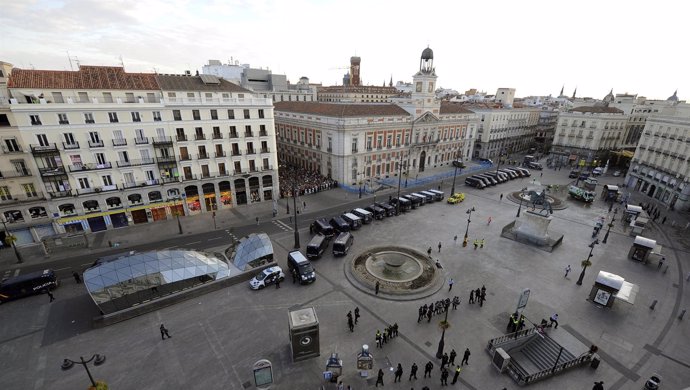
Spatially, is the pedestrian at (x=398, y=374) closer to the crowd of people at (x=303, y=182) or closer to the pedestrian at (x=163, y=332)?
the pedestrian at (x=163, y=332)

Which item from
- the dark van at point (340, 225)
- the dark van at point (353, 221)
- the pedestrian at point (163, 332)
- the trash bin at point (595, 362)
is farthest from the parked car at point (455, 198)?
the pedestrian at point (163, 332)

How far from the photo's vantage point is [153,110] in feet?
117

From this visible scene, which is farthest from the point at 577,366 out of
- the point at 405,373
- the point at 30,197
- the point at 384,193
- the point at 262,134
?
the point at 30,197

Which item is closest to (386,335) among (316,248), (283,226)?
(316,248)

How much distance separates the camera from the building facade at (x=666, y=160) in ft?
152

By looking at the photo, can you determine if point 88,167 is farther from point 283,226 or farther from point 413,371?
point 413,371

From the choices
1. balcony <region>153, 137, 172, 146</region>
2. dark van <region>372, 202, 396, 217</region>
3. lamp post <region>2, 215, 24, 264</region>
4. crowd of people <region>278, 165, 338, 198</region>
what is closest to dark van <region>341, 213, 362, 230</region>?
dark van <region>372, 202, 396, 217</region>

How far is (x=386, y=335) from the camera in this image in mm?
20781

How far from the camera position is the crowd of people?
51244 millimetres

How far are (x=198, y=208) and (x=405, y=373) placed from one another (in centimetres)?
3605

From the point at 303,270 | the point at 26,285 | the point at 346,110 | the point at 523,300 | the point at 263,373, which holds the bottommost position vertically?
the point at 26,285

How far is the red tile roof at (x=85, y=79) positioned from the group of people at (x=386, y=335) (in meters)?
38.6

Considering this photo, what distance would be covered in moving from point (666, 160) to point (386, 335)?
61923mm

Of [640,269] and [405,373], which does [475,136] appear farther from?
[405,373]
